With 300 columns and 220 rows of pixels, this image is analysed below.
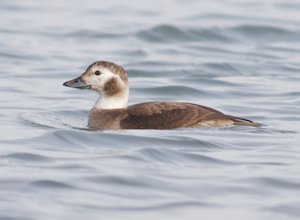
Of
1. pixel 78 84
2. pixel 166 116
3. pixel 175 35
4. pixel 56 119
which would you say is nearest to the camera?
pixel 166 116

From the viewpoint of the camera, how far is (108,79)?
47.3 feet

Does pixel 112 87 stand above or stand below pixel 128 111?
above

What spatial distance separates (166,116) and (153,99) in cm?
399

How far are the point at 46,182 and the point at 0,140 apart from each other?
7.67 feet

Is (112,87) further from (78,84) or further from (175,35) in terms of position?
(175,35)

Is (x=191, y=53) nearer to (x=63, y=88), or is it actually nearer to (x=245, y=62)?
(x=245, y=62)

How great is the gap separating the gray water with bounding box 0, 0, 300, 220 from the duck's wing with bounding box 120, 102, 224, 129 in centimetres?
13

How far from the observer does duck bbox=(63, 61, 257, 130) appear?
Result: 13578 millimetres

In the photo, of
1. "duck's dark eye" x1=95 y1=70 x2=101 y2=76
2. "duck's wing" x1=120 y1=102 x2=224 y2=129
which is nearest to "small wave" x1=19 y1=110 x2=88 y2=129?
"duck's dark eye" x1=95 y1=70 x2=101 y2=76

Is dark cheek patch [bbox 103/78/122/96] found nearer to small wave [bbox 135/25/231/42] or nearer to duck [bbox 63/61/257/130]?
duck [bbox 63/61/257/130]

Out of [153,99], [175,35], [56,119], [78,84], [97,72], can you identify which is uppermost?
[175,35]

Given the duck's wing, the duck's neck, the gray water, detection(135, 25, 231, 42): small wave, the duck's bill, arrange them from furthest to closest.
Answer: detection(135, 25, 231, 42): small wave < the duck's bill < the duck's neck < the duck's wing < the gray water

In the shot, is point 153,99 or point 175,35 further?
point 175,35

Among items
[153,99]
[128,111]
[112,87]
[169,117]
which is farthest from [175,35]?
[169,117]
